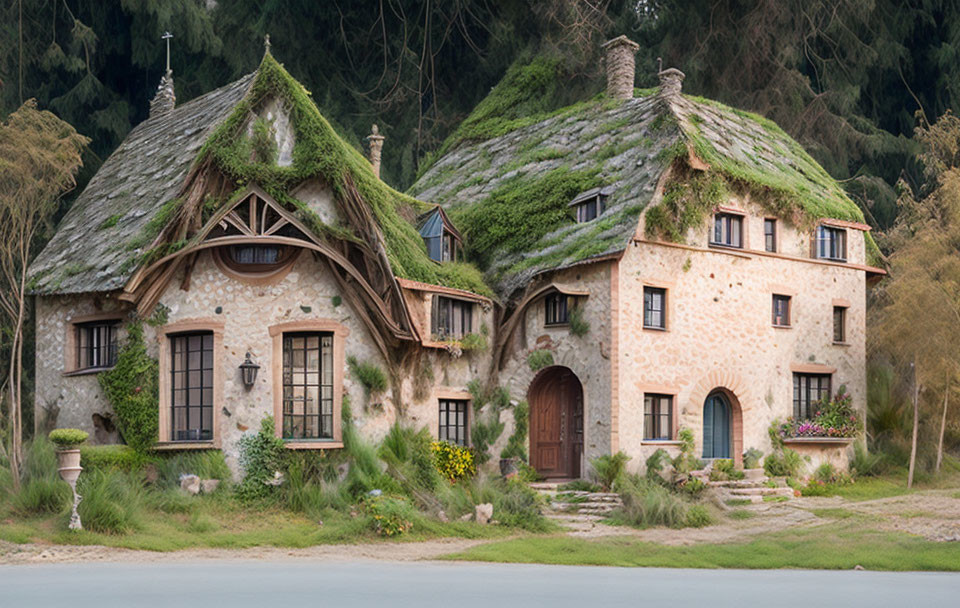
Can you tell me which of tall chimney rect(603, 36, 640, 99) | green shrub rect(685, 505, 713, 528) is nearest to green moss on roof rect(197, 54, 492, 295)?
green shrub rect(685, 505, 713, 528)

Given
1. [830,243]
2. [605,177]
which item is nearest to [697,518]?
[605,177]

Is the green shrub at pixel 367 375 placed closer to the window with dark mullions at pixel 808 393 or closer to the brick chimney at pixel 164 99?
the window with dark mullions at pixel 808 393

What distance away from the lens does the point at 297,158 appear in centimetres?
2092

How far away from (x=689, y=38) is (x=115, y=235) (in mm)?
18356

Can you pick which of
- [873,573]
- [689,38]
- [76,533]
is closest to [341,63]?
[689,38]

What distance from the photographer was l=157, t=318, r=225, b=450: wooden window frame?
802 inches

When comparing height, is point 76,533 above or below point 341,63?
below

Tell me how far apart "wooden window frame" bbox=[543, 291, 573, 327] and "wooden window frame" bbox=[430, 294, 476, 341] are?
1.46 m

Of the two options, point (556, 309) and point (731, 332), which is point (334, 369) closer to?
point (556, 309)

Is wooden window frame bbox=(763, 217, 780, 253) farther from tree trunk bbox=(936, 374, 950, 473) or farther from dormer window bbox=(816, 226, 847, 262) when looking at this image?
tree trunk bbox=(936, 374, 950, 473)

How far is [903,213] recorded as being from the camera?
28984 mm

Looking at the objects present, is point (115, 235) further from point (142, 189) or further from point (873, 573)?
point (873, 573)

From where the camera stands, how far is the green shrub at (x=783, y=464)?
24156 millimetres

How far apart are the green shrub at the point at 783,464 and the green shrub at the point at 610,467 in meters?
3.86
